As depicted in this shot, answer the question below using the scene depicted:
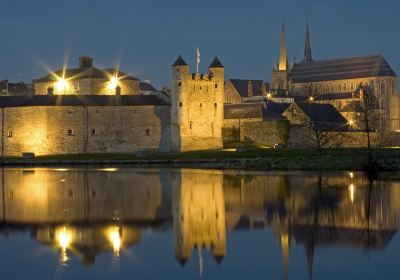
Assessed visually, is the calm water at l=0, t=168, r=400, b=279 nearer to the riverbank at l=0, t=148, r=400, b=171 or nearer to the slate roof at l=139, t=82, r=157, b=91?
the riverbank at l=0, t=148, r=400, b=171

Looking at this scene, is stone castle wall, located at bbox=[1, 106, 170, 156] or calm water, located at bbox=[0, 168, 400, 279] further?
stone castle wall, located at bbox=[1, 106, 170, 156]

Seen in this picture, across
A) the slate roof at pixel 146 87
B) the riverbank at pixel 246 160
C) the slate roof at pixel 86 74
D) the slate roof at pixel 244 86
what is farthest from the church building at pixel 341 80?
the riverbank at pixel 246 160

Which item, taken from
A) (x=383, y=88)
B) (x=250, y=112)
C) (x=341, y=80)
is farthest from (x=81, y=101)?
(x=341, y=80)

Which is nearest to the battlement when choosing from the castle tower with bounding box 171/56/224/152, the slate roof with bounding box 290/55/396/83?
the castle tower with bounding box 171/56/224/152

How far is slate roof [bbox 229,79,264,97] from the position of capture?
10850 centimetres

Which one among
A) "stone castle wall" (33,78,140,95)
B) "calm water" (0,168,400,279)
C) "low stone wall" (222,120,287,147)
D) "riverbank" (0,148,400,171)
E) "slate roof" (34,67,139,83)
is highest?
"slate roof" (34,67,139,83)

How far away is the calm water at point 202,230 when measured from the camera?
53.1ft

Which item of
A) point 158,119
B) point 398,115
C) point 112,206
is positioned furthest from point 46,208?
point 398,115

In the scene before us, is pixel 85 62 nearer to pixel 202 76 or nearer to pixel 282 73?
pixel 202 76

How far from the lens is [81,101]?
6481 cm

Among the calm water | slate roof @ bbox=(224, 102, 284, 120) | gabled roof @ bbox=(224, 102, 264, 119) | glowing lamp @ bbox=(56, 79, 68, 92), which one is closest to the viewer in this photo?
the calm water

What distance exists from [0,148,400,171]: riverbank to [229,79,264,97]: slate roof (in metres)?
49.5

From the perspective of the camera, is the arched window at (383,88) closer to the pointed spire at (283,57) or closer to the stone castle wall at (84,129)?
the pointed spire at (283,57)

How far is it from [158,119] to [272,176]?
2501 centimetres
